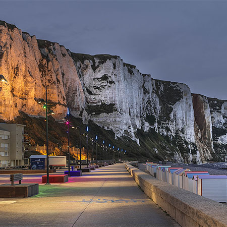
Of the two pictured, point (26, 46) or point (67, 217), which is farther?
point (26, 46)

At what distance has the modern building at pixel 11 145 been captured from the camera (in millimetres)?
89750

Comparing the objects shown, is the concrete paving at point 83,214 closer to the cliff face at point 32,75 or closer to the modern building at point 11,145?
the modern building at point 11,145

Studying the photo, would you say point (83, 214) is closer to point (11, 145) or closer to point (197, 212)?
point (197, 212)

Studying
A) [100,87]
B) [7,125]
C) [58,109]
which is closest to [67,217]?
[7,125]

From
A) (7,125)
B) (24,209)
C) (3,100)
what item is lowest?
(24,209)

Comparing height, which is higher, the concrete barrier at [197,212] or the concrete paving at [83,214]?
the concrete barrier at [197,212]

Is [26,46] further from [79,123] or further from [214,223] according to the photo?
[214,223]

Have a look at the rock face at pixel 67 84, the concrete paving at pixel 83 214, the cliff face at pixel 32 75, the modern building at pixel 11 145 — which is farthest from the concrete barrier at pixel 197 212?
the rock face at pixel 67 84

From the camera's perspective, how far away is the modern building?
89750 millimetres

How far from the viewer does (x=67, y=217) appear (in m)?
11.9

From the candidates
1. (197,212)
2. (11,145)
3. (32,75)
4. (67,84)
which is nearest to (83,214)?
(197,212)

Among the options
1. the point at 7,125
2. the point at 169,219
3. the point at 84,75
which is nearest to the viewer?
the point at 169,219

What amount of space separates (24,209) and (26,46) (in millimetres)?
117040

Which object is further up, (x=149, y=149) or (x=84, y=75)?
(x=84, y=75)
